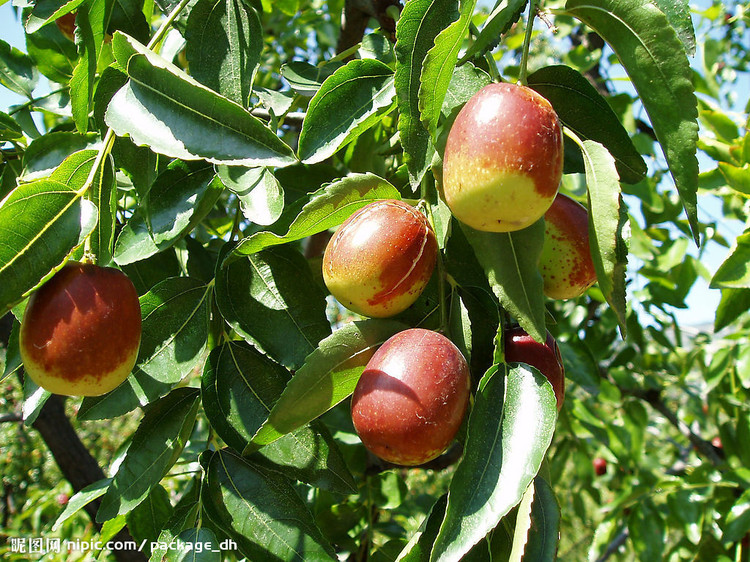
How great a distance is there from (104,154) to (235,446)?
0.45 metres

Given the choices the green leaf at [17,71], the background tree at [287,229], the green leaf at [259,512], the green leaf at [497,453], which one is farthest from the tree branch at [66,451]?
the green leaf at [497,453]

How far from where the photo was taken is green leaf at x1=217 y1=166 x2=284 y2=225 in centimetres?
93

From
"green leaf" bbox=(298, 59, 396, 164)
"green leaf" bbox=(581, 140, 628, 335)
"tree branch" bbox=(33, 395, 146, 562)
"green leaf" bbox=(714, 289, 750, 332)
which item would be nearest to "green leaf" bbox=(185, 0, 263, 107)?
"green leaf" bbox=(298, 59, 396, 164)

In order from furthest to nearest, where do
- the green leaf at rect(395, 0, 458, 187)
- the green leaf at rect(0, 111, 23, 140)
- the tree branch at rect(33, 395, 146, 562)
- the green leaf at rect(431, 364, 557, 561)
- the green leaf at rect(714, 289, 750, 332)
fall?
the tree branch at rect(33, 395, 146, 562) → the green leaf at rect(714, 289, 750, 332) → the green leaf at rect(0, 111, 23, 140) → the green leaf at rect(395, 0, 458, 187) → the green leaf at rect(431, 364, 557, 561)

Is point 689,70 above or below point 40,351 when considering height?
above

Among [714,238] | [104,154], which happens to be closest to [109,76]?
[104,154]

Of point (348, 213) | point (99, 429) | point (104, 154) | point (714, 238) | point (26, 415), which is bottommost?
point (99, 429)

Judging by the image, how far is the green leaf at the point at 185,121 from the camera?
2.56 ft

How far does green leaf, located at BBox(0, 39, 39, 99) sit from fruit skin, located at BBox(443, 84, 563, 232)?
124cm

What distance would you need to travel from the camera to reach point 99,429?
5.26 m

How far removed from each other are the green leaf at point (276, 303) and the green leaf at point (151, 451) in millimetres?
192

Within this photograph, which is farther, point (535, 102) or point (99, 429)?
point (99, 429)

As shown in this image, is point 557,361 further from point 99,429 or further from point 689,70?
point 99,429

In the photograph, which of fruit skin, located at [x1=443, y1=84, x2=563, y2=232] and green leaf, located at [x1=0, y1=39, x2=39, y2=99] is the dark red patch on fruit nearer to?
fruit skin, located at [x1=443, y1=84, x2=563, y2=232]
